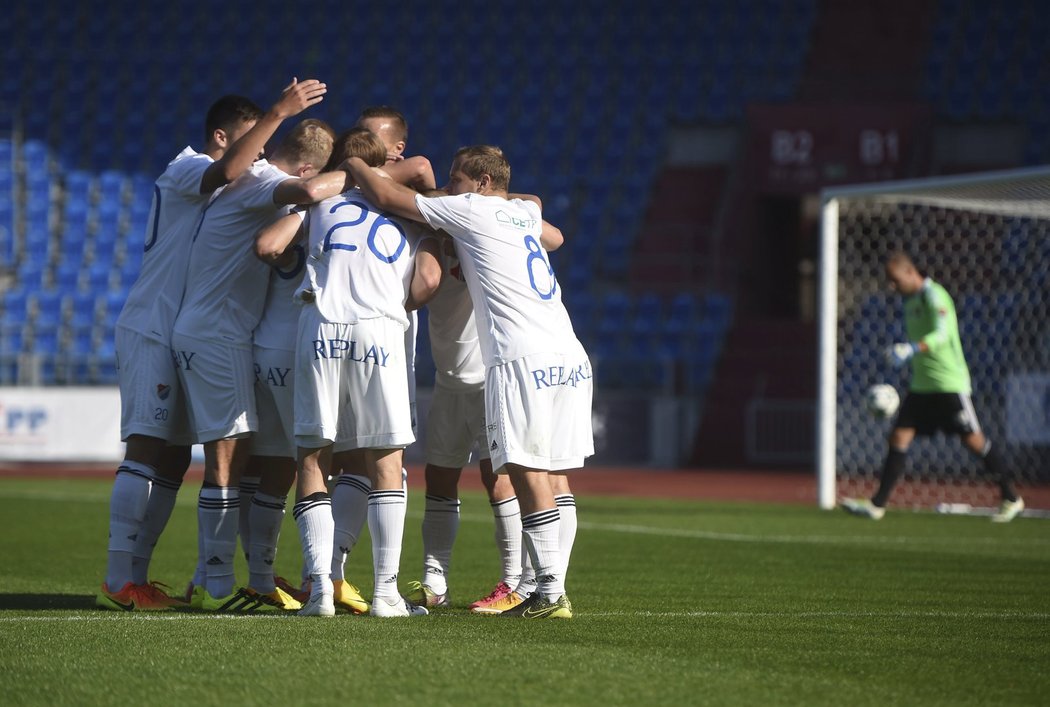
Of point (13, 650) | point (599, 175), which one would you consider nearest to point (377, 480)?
point (13, 650)

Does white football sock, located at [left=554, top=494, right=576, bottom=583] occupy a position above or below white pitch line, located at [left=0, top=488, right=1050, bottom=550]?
above

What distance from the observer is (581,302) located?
819 inches

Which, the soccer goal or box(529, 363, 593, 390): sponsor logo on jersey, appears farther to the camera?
the soccer goal

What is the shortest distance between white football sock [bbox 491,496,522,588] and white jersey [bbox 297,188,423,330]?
1103 millimetres

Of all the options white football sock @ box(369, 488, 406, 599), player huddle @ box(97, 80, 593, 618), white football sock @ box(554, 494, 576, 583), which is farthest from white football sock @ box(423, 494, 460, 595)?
white football sock @ box(369, 488, 406, 599)

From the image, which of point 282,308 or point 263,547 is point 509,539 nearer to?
point 263,547

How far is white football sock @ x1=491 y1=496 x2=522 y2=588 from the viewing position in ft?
20.7

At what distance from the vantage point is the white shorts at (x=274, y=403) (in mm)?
6031

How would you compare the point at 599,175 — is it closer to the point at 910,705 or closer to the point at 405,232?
the point at 405,232

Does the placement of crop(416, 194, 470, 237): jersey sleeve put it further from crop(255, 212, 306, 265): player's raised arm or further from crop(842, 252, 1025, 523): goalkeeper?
crop(842, 252, 1025, 523): goalkeeper

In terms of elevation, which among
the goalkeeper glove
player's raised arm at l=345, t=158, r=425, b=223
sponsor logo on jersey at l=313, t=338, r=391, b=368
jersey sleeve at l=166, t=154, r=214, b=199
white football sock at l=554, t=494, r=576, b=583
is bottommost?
white football sock at l=554, t=494, r=576, b=583

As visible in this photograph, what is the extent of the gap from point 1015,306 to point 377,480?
12.3m

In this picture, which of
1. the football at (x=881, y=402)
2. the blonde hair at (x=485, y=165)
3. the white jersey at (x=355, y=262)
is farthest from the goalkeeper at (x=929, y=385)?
the white jersey at (x=355, y=262)

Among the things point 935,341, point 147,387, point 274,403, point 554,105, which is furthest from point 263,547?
point 554,105
